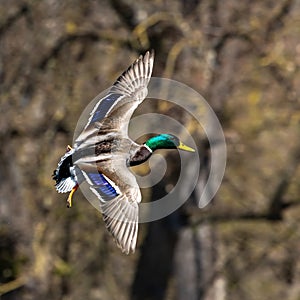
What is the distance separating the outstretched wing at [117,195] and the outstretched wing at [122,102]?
7.6 inches

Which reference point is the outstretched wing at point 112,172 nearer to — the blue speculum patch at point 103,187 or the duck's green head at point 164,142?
the blue speculum patch at point 103,187

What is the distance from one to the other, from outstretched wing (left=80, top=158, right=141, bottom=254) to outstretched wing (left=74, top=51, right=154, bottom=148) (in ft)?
0.63

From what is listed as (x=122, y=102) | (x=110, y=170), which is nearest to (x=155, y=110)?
(x=122, y=102)

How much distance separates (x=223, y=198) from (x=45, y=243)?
1.69 meters

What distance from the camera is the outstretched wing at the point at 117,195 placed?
5832 millimetres

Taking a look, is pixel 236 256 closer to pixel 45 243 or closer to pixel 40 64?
pixel 45 243

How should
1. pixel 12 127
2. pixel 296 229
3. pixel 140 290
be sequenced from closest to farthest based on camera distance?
pixel 12 127 → pixel 296 229 → pixel 140 290

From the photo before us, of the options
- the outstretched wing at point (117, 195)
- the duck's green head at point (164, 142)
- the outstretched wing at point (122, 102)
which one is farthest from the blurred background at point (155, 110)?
the outstretched wing at point (117, 195)

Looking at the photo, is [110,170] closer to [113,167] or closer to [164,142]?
[113,167]

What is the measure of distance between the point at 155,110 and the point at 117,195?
3.80 metres

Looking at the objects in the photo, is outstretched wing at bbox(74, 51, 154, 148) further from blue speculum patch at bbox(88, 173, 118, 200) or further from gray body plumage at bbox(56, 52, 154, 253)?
blue speculum patch at bbox(88, 173, 118, 200)

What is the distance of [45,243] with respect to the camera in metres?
9.45

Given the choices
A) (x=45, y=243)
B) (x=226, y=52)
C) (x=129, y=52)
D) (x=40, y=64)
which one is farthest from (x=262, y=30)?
(x=45, y=243)

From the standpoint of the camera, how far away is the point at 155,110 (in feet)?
31.6
